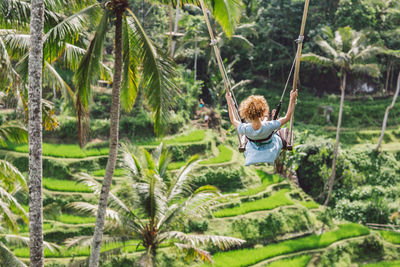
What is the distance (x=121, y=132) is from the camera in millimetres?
14969

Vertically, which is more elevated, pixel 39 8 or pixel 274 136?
pixel 39 8

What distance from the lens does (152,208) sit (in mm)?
8766

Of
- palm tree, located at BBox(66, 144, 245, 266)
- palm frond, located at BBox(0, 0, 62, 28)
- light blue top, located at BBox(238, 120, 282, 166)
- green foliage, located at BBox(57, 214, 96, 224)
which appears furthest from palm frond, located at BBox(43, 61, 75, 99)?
green foliage, located at BBox(57, 214, 96, 224)

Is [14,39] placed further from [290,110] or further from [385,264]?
[385,264]

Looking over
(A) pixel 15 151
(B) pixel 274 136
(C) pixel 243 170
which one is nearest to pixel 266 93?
(C) pixel 243 170

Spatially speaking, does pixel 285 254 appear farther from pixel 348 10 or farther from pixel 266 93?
pixel 348 10

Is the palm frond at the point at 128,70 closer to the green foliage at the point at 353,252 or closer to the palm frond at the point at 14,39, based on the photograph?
the palm frond at the point at 14,39

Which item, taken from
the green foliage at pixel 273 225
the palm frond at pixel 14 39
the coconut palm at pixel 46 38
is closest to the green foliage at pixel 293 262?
the green foliage at pixel 273 225

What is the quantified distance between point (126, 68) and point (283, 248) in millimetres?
6930

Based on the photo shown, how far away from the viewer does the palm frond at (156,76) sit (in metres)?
6.37

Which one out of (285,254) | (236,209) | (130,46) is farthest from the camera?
(236,209)

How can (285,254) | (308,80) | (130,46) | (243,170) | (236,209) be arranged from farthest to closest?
1. (308,80)
2. (243,170)
3. (236,209)
4. (285,254)
5. (130,46)

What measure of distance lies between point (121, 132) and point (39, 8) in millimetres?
10082

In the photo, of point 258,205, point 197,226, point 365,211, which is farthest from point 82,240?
point 365,211
